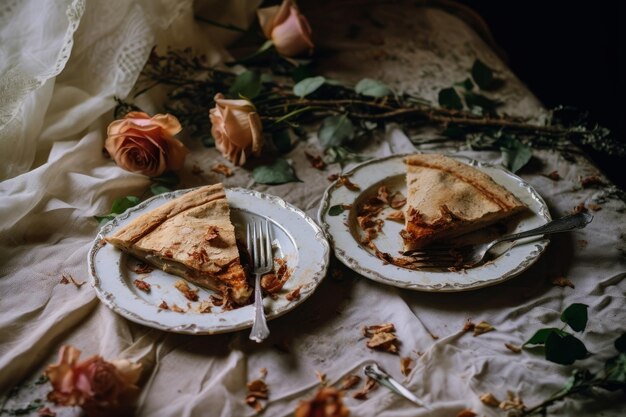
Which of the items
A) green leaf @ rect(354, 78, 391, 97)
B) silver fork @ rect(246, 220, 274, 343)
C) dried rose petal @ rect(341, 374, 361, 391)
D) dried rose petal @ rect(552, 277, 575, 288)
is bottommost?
dried rose petal @ rect(552, 277, 575, 288)

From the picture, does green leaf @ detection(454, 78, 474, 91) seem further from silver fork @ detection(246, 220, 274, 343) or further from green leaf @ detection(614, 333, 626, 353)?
green leaf @ detection(614, 333, 626, 353)

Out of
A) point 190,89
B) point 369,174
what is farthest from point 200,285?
point 190,89

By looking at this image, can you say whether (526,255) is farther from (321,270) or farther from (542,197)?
(321,270)

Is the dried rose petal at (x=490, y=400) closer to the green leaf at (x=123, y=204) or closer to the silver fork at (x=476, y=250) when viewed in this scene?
the silver fork at (x=476, y=250)

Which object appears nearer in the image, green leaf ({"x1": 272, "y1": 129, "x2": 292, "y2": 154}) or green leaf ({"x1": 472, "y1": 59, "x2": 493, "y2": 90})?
green leaf ({"x1": 272, "y1": 129, "x2": 292, "y2": 154})

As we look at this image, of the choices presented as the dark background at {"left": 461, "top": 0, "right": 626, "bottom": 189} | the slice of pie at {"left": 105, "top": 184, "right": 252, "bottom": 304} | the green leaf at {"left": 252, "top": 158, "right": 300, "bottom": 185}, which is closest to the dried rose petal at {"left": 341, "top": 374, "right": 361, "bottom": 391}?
the slice of pie at {"left": 105, "top": 184, "right": 252, "bottom": 304}

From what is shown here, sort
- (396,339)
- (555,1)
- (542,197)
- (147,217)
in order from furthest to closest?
(555,1) → (542,197) → (147,217) → (396,339)

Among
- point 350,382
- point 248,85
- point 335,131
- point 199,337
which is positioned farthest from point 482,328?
point 248,85
